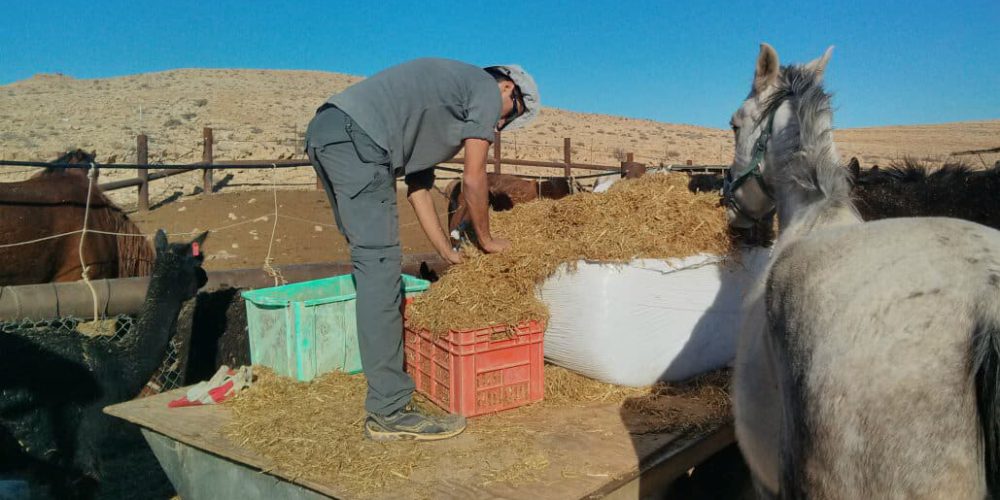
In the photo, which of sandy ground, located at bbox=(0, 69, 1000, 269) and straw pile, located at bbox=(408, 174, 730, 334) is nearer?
straw pile, located at bbox=(408, 174, 730, 334)

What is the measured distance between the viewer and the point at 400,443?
108 inches

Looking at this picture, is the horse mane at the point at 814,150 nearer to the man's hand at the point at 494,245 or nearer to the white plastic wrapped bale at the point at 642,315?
the white plastic wrapped bale at the point at 642,315

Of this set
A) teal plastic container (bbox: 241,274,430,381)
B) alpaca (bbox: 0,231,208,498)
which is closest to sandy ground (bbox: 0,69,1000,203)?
alpaca (bbox: 0,231,208,498)

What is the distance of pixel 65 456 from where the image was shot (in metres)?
3.58

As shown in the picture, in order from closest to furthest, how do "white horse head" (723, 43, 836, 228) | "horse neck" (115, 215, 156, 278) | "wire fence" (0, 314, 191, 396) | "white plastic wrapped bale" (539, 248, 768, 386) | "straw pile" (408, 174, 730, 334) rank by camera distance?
"white horse head" (723, 43, 836, 228) → "straw pile" (408, 174, 730, 334) → "white plastic wrapped bale" (539, 248, 768, 386) → "wire fence" (0, 314, 191, 396) → "horse neck" (115, 215, 156, 278)

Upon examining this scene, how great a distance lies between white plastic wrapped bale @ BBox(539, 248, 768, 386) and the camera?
3328 mm

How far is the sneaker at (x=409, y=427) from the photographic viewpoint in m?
2.78

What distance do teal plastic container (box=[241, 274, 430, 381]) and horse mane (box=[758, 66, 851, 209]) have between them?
2208mm

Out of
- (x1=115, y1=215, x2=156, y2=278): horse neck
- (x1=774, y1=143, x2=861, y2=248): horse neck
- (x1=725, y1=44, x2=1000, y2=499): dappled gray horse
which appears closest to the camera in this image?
(x1=725, y1=44, x2=1000, y2=499): dappled gray horse

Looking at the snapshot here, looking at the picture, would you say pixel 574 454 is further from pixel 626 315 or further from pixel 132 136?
pixel 132 136

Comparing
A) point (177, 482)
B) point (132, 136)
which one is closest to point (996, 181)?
point (177, 482)

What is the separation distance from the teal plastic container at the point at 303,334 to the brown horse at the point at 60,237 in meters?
2.91

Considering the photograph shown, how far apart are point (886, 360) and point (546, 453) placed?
4.77 feet

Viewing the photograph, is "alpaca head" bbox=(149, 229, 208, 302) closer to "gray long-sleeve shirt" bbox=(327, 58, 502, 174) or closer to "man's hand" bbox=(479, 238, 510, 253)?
"gray long-sleeve shirt" bbox=(327, 58, 502, 174)
